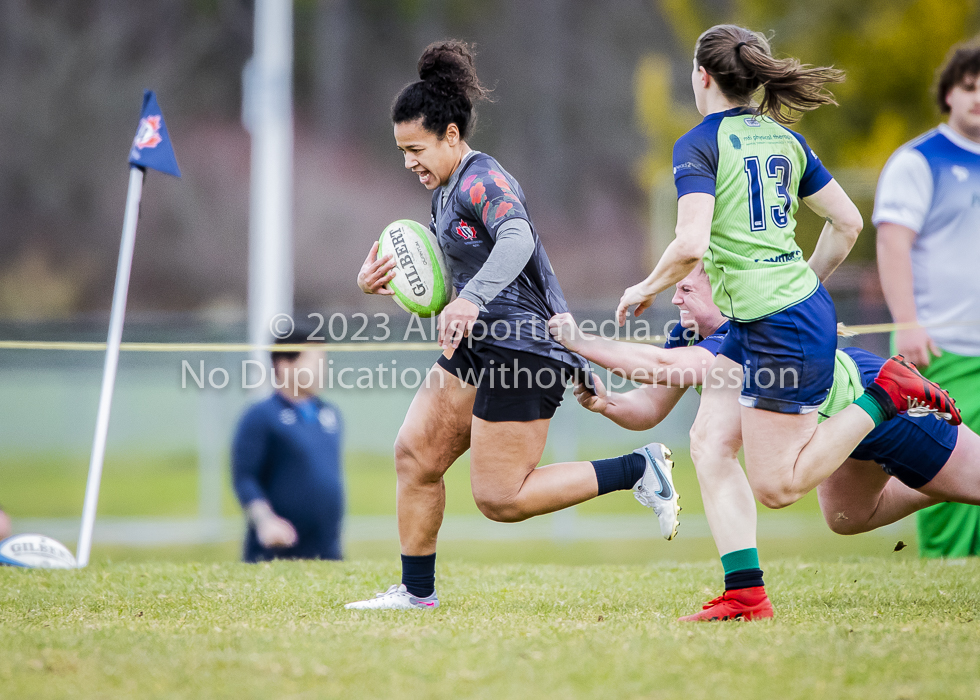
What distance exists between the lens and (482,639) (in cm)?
363

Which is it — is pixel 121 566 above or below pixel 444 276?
below

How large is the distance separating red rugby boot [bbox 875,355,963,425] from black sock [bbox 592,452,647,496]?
1.05 metres

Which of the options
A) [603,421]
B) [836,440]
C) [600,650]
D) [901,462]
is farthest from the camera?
[603,421]

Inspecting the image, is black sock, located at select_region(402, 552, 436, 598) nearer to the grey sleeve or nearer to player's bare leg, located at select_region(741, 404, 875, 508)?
the grey sleeve

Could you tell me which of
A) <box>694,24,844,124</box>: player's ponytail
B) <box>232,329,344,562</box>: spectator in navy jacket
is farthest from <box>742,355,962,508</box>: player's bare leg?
<box>232,329,344,562</box>: spectator in navy jacket

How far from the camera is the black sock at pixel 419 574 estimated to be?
4.46m

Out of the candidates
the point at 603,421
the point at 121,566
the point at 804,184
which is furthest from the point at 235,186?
the point at 804,184

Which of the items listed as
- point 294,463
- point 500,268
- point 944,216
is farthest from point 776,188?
point 294,463

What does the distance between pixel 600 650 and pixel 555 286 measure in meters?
1.63

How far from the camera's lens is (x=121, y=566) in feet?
18.7

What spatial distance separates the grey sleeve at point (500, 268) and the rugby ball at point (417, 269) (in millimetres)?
405

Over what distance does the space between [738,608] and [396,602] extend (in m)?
1.40

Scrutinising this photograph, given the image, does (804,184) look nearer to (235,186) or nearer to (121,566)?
(121,566)

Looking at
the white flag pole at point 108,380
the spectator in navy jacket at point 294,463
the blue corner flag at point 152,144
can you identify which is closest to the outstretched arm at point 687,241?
the spectator in navy jacket at point 294,463
